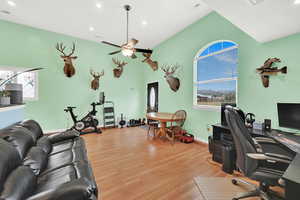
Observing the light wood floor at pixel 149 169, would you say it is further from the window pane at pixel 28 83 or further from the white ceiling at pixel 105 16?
the white ceiling at pixel 105 16

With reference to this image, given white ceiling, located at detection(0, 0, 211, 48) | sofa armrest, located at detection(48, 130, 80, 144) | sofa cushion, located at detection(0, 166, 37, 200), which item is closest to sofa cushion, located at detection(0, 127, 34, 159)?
sofa cushion, located at detection(0, 166, 37, 200)

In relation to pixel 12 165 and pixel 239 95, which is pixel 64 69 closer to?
pixel 12 165

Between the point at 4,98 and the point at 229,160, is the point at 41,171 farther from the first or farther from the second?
the point at 229,160

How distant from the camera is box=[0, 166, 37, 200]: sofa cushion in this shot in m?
0.82

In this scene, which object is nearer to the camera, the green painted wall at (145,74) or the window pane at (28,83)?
the green painted wall at (145,74)

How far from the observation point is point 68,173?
129 centimetres

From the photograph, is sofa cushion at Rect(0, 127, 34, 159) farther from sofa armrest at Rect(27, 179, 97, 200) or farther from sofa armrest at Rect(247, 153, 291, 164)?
sofa armrest at Rect(247, 153, 291, 164)

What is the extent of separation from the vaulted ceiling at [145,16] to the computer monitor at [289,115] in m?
1.28

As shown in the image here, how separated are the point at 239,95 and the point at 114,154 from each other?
129 inches

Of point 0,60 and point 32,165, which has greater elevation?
point 0,60

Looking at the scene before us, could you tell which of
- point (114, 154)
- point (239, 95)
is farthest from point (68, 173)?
point (239, 95)

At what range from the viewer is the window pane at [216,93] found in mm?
3191

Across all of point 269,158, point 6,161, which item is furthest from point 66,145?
point 269,158

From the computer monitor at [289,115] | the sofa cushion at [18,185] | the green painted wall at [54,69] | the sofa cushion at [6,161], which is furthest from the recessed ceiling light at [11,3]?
the computer monitor at [289,115]
